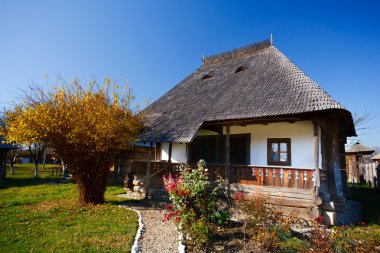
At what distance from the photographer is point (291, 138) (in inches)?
386

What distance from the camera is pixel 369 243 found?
5812mm

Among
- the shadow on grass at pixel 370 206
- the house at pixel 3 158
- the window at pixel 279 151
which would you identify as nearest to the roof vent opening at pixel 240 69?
the window at pixel 279 151

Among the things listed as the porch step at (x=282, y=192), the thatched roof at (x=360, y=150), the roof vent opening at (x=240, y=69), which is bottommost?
the porch step at (x=282, y=192)

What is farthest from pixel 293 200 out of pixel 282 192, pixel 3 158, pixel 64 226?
pixel 3 158

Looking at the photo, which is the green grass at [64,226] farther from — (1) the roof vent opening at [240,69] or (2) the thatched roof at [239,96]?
(1) the roof vent opening at [240,69]

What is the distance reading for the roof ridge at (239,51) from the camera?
14.7 m

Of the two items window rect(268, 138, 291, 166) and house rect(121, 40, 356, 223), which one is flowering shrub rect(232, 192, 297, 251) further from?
window rect(268, 138, 291, 166)

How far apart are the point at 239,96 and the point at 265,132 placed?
1953 mm

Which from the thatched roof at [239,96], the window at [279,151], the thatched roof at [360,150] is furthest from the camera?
the thatched roof at [360,150]

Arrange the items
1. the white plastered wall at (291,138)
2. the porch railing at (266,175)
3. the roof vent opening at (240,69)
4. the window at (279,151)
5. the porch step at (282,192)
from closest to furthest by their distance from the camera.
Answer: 1. the porch step at (282,192)
2. the porch railing at (266,175)
3. the white plastered wall at (291,138)
4. the window at (279,151)
5. the roof vent opening at (240,69)

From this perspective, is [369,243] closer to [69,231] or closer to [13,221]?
[69,231]

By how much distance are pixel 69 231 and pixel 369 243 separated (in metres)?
7.53

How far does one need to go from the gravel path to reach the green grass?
33cm

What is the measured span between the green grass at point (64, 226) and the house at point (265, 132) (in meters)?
2.95
